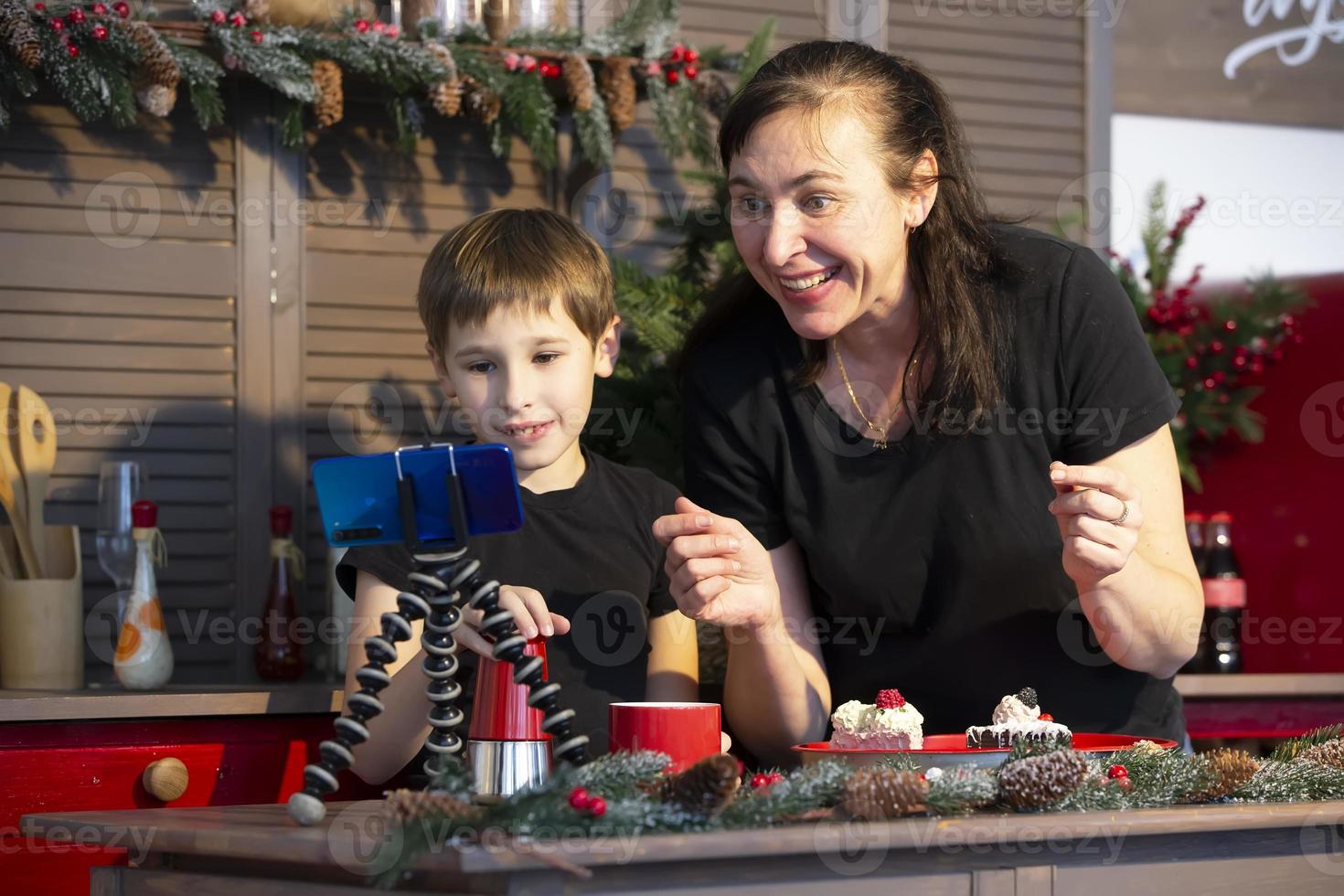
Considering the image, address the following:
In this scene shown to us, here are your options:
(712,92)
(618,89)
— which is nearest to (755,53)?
(712,92)

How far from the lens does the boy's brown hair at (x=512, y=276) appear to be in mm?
1634

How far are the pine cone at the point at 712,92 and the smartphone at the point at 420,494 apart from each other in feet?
4.98

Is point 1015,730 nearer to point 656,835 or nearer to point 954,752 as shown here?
point 954,752

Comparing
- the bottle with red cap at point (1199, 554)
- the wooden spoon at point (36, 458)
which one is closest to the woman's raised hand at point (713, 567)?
the wooden spoon at point (36, 458)

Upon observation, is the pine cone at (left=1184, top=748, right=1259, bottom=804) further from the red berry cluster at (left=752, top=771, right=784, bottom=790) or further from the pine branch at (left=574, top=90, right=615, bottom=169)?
the pine branch at (left=574, top=90, right=615, bottom=169)

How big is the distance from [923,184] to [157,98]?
1.25 m

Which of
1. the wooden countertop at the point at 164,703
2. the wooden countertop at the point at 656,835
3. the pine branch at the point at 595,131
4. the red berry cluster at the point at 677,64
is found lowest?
the wooden countertop at the point at 164,703

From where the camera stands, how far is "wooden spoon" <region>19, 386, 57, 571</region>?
2.08 m

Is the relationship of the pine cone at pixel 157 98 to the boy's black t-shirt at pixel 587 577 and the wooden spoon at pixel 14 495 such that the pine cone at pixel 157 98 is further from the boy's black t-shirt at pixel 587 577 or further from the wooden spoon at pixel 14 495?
the boy's black t-shirt at pixel 587 577

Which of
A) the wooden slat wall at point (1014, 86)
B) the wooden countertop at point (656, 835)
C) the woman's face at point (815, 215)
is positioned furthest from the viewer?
the wooden slat wall at point (1014, 86)

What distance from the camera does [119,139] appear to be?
96.0 inches

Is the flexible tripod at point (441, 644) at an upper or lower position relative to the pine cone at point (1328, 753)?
upper

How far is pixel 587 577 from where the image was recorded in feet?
5.64

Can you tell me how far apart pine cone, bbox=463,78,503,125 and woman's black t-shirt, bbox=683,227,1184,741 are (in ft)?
3.14
